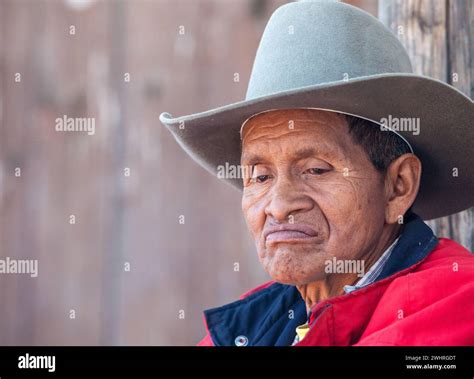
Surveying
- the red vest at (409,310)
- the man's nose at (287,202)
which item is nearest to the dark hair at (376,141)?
the man's nose at (287,202)

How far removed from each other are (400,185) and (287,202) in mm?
387

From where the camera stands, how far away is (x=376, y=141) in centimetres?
284

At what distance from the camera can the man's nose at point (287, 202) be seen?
2.75 metres

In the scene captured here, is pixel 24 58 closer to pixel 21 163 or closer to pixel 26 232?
pixel 21 163

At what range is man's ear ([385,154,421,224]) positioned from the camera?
Result: 286 centimetres

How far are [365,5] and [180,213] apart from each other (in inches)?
49.5

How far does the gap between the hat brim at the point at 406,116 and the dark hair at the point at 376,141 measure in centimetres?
3

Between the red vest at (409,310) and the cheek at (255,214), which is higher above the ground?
the cheek at (255,214)

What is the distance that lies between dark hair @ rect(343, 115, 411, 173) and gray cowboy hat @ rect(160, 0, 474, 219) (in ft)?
0.12

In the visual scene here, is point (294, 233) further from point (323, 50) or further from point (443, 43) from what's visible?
point (443, 43)

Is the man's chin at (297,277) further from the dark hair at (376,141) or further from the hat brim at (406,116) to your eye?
the hat brim at (406,116)

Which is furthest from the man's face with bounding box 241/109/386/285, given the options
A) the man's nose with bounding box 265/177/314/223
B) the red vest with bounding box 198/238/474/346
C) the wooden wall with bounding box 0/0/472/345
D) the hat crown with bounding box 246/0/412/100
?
the wooden wall with bounding box 0/0/472/345

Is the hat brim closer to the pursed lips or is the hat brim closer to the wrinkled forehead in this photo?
the wrinkled forehead
